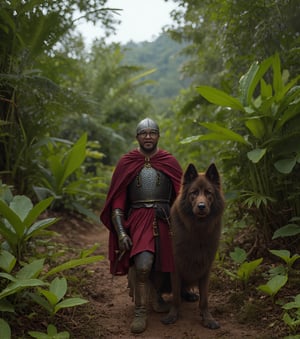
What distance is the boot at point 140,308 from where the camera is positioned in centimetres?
368

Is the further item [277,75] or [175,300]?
[277,75]

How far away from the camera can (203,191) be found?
3.60 meters

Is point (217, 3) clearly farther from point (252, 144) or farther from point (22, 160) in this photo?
point (22, 160)

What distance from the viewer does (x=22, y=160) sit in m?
6.12

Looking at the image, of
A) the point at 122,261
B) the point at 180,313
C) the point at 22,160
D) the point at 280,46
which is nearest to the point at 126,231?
the point at 122,261

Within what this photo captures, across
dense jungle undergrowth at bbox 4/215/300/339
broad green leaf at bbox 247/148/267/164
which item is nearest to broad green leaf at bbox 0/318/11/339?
dense jungle undergrowth at bbox 4/215/300/339

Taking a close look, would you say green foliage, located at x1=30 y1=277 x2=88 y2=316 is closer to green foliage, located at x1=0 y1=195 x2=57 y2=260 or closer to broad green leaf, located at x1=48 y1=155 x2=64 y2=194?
green foliage, located at x1=0 y1=195 x2=57 y2=260

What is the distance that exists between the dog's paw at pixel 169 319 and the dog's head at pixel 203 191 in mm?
979

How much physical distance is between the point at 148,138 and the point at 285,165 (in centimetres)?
136

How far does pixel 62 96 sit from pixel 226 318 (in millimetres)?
3716

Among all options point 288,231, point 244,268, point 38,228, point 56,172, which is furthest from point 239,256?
point 56,172

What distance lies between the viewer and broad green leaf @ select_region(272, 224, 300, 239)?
4.15m

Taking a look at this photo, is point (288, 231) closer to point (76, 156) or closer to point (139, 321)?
point (139, 321)

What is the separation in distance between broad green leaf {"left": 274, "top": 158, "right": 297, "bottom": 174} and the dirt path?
140 cm
